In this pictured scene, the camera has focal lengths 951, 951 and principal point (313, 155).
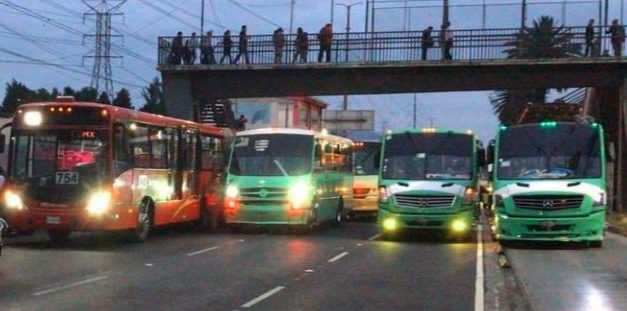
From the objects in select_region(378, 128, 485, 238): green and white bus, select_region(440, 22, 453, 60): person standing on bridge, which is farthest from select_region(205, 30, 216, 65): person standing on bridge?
select_region(378, 128, 485, 238): green and white bus

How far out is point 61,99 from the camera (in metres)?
21.9

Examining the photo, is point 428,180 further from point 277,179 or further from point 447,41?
point 447,41

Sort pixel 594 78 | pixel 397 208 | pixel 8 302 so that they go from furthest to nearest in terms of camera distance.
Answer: pixel 594 78 → pixel 397 208 → pixel 8 302

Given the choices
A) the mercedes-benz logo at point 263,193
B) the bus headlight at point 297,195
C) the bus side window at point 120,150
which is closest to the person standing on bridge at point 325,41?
the bus headlight at point 297,195

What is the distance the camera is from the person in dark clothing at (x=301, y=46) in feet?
116

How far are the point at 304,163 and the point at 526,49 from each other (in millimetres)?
12870

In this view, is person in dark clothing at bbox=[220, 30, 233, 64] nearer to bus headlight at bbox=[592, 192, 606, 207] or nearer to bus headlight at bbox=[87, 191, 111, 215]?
bus headlight at bbox=[87, 191, 111, 215]

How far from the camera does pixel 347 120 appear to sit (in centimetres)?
7275

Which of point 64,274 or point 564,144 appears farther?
point 564,144

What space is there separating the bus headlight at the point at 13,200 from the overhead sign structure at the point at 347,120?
173 ft

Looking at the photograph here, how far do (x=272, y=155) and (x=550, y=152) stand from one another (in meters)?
7.68

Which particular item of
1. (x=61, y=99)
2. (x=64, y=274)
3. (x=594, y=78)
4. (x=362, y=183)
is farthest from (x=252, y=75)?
(x=64, y=274)

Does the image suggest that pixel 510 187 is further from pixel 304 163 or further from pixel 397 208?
pixel 304 163

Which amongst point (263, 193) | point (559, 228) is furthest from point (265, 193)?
point (559, 228)
